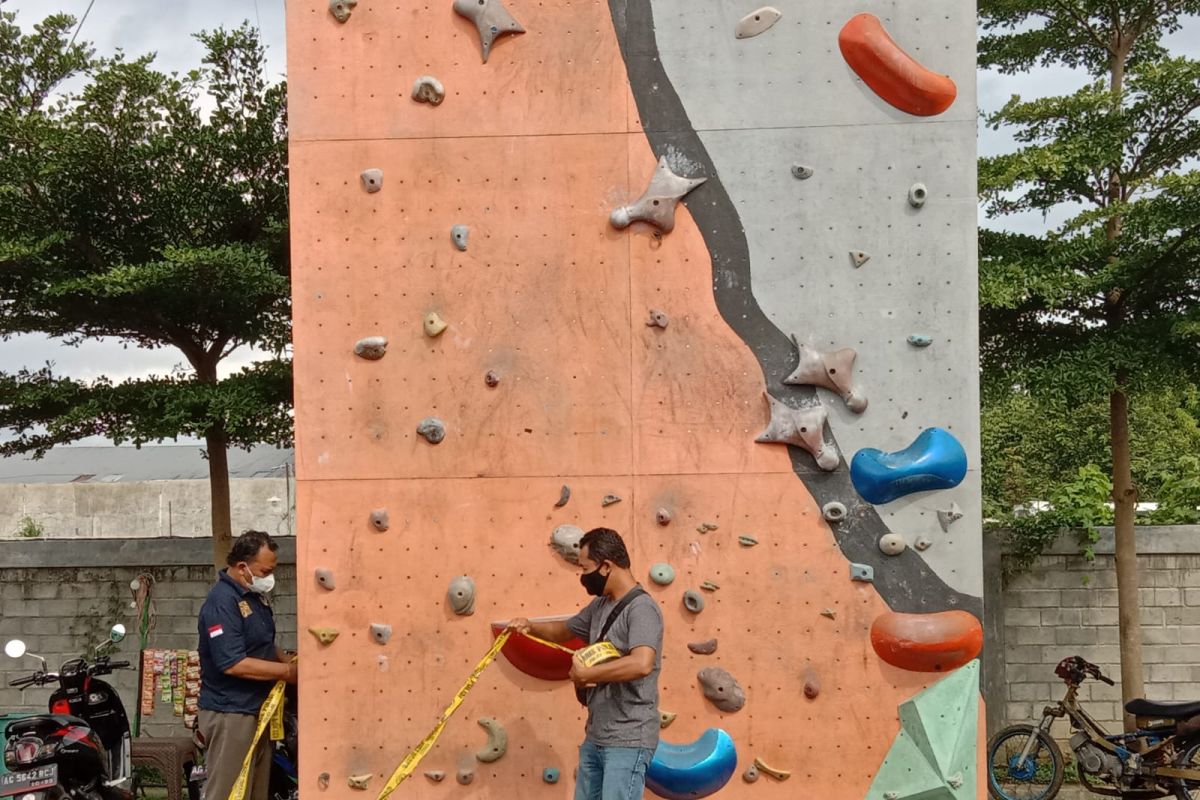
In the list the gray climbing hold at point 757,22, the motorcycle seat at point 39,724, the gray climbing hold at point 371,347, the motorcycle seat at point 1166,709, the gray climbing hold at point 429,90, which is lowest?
the motorcycle seat at point 1166,709

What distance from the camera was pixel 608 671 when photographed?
4609 mm

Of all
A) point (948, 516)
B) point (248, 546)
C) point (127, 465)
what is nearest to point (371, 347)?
point (248, 546)

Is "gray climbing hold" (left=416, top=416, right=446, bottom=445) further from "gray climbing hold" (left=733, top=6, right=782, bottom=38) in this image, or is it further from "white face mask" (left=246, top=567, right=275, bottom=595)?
"gray climbing hold" (left=733, top=6, right=782, bottom=38)

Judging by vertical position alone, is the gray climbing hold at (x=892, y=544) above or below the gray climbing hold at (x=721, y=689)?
above

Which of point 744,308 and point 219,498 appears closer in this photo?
point 744,308

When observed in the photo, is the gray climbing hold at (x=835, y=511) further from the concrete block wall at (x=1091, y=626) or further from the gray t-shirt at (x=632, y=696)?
the concrete block wall at (x=1091, y=626)

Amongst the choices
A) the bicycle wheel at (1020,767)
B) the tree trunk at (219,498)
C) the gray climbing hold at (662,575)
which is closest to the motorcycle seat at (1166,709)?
the bicycle wheel at (1020,767)

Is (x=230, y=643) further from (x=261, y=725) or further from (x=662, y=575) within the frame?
(x=662, y=575)

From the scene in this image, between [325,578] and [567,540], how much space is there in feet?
4.40

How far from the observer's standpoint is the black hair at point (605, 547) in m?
4.84

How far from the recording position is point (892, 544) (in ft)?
19.4

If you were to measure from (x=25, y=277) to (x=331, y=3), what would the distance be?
4.65 m

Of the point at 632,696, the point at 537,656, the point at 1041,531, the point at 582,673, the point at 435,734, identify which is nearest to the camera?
the point at 582,673

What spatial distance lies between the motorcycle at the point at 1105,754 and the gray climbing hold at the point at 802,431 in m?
3.15
